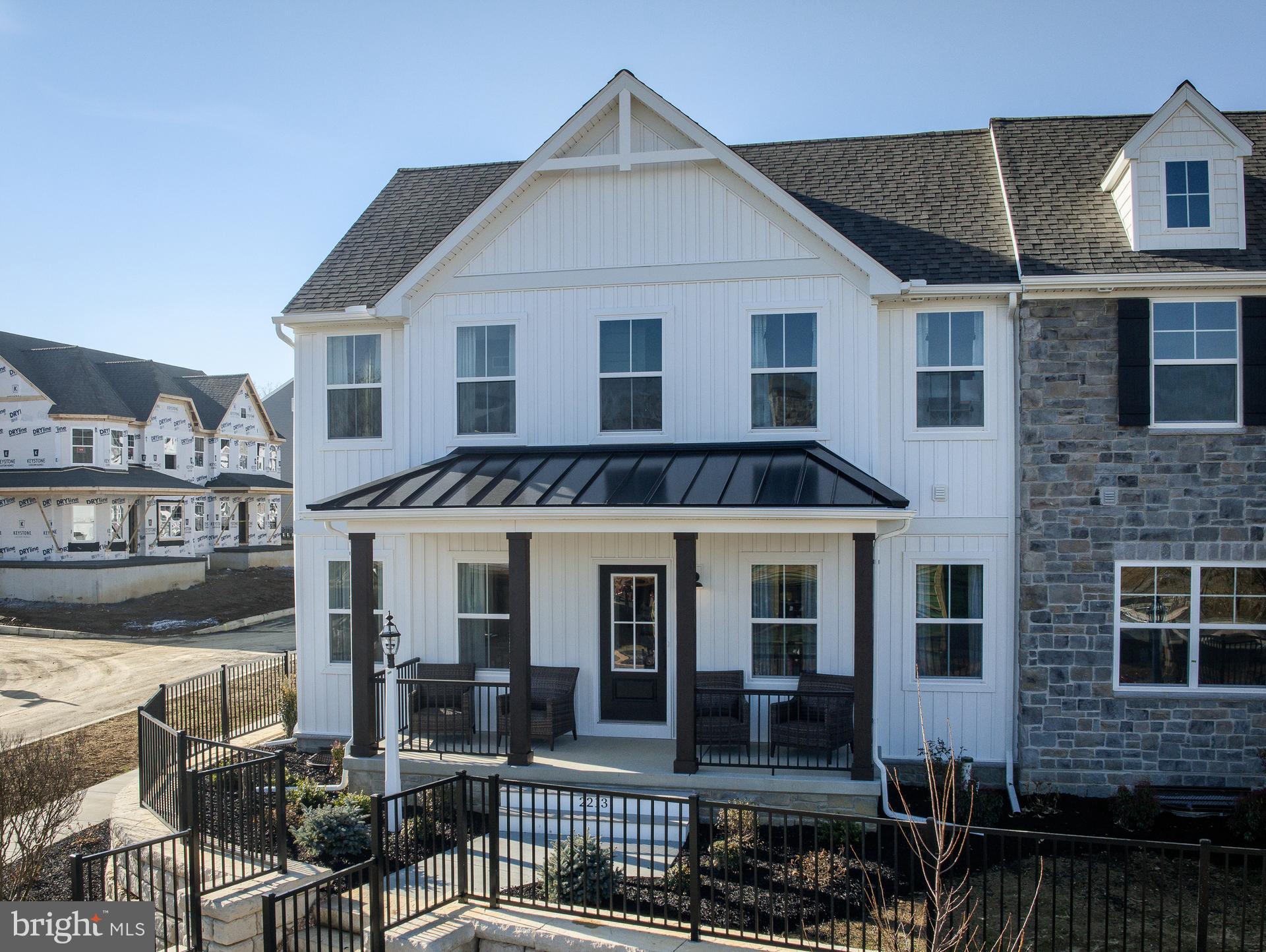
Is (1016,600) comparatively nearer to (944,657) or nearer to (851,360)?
(944,657)

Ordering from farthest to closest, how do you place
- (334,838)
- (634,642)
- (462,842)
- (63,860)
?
(634,642), (63,860), (334,838), (462,842)

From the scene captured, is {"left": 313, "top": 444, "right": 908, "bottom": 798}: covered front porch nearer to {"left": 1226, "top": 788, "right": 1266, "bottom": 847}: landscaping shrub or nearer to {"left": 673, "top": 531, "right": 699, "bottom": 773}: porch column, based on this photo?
{"left": 673, "top": 531, "right": 699, "bottom": 773}: porch column

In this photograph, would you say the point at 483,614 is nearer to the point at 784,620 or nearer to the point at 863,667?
the point at 784,620

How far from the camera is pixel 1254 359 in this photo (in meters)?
10.9

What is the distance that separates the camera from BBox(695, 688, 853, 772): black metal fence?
10.3m

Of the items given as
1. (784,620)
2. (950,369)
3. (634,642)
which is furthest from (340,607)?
(950,369)

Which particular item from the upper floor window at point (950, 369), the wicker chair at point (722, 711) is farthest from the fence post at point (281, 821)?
the upper floor window at point (950, 369)

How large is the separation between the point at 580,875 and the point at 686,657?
3.02 meters

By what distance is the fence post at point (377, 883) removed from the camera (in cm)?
704

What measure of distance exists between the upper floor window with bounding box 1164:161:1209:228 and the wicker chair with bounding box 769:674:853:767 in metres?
7.16

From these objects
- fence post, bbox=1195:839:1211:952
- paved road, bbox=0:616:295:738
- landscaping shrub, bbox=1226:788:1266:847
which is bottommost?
paved road, bbox=0:616:295:738

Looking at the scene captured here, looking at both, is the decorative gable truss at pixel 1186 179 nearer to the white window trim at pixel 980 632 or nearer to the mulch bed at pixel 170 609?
the white window trim at pixel 980 632

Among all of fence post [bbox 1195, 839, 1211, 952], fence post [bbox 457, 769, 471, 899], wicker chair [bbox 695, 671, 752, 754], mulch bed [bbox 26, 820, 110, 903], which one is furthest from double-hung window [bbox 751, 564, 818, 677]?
mulch bed [bbox 26, 820, 110, 903]

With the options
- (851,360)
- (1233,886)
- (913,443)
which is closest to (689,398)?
(851,360)
